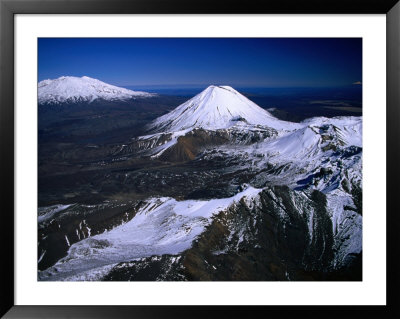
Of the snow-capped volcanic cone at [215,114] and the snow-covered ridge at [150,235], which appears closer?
the snow-covered ridge at [150,235]

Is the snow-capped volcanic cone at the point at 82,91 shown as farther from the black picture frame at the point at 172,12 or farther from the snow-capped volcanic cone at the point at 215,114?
the black picture frame at the point at 172,12

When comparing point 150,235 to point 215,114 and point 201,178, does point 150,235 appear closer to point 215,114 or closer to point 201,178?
point 201,178

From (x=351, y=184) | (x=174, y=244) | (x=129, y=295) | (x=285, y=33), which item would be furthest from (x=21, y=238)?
(x=351, y=184)

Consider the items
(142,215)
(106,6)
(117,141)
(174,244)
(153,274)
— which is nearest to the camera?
(106,6)

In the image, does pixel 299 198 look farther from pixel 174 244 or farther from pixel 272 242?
pixel 174 244

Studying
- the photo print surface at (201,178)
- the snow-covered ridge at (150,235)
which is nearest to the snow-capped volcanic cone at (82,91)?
the photo print surface at (201,178)

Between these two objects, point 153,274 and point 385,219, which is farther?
point 153,274
